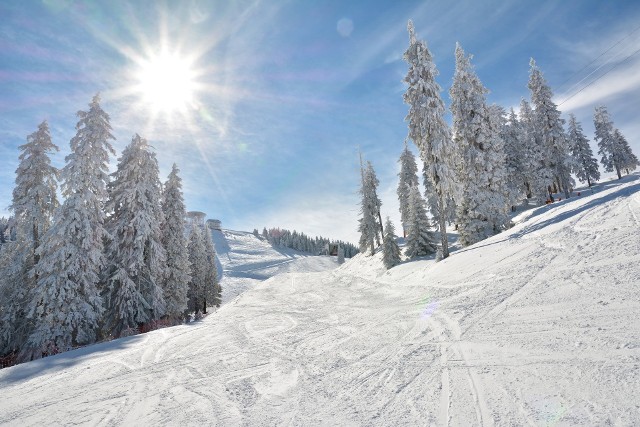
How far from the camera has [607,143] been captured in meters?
51.8

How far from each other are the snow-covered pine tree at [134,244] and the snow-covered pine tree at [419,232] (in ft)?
73.7

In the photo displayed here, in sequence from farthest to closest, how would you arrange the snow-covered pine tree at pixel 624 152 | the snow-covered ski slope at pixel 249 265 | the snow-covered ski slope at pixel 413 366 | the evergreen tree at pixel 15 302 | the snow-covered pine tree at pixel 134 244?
1. the snow-covered ski slope at pixel 249 265
2. the snow-covered pine tree at pixel 624 152
3. the snow-covered pine tree at pixel 134 244
4. the evergreen tree at pixel 15 302
5. the snow-covered ski slope at pixel 413 366

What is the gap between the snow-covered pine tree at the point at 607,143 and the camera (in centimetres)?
5141

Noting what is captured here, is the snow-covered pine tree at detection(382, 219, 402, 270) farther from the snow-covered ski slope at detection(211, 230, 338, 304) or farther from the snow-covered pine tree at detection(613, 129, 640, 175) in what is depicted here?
the snow-covered pine tree at detection(613, 129, 640, 175)

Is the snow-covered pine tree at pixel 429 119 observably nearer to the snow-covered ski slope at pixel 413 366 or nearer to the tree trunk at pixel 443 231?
the tree trunk at pixel 443 231

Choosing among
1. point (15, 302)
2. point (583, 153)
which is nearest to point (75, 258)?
point (15, 302)

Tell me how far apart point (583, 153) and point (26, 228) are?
70746 millimetres

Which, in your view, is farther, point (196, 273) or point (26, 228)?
point (196, 273)

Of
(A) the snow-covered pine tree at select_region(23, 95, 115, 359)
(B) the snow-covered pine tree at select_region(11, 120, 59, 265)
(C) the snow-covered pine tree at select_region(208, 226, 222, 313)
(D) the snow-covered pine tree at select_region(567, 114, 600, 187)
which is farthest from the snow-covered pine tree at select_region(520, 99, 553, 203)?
(B) the snow-covered pine tree at select_region(11, 120, 59, 265)

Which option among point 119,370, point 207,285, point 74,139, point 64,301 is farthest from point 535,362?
point 207,285

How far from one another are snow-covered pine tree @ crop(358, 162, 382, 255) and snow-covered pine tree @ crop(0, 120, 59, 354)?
118 ft

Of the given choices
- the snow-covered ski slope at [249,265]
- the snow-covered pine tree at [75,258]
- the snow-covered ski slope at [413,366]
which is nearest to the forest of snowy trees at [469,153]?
the snow-covered ski slope at [413,366]

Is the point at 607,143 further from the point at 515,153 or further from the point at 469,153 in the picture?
the point at 469,153

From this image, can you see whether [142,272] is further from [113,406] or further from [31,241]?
[113,406]
